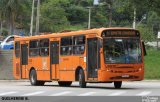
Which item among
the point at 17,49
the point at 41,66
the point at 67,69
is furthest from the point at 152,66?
the point at 67,69

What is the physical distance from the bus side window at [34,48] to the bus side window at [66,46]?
3.23 meters

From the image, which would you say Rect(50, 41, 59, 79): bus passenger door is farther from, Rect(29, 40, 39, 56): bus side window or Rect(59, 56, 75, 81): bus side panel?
Rect(29, 40, 39, 56): bus side window

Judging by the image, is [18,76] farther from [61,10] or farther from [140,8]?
[61,10]

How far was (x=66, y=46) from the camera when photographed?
1323 inches

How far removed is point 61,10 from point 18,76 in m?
82.2

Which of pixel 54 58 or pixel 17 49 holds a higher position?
pixel 17 49

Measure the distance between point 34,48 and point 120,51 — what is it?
8329 mm

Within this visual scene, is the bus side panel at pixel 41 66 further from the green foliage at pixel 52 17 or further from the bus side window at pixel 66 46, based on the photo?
the green foliage at pixel 52 17

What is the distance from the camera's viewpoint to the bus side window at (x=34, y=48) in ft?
121

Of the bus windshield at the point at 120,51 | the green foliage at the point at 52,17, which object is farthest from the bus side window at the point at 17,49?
the green foliage at the point at 52,17

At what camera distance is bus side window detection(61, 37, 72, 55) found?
109 ft

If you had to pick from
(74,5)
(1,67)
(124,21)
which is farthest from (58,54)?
(74,5)

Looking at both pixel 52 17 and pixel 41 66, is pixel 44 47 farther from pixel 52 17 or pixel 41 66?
pixel 52 17

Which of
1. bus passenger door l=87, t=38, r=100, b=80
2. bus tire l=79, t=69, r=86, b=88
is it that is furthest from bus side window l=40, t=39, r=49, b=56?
bus passenger door l=87, t=38, r=100, b=80
